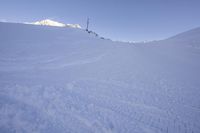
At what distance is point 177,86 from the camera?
762 centimetres

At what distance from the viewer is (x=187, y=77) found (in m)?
8.74

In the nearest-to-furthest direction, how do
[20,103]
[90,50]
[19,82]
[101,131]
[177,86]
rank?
1. [101,131]
2. [20,103]
3. [19,82]
4. [177,86]
5. [90,50]

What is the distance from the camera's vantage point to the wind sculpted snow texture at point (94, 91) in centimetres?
481

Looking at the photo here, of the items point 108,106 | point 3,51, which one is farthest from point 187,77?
point 3,51

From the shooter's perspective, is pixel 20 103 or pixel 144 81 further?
pixel 144 81

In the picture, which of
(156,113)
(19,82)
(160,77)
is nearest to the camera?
(156,113)

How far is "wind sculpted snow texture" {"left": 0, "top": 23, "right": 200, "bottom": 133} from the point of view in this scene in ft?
15.8

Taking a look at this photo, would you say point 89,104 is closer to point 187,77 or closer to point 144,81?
point 144,81

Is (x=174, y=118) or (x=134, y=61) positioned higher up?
(x=134, y=61)

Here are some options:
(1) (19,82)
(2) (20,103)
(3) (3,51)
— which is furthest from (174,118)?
(3) (3,51)

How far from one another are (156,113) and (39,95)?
12.3 ft

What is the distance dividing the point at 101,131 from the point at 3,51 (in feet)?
25.5

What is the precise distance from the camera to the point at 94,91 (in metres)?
6.57

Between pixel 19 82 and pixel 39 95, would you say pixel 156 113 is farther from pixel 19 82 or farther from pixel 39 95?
pixel 19 82
